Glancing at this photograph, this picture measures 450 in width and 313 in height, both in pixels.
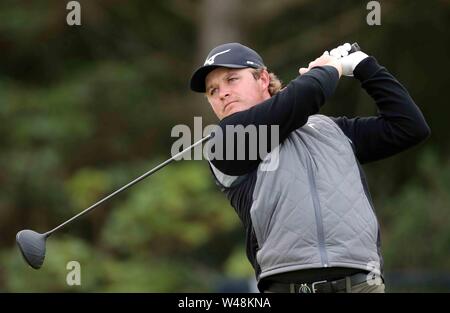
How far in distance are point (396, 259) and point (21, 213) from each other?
4.36 metres

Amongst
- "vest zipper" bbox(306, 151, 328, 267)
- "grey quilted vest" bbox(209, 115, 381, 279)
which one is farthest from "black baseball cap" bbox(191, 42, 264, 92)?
"vest zipper" bbox(306, 151, 328, 267)

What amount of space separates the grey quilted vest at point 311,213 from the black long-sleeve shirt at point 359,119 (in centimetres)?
11

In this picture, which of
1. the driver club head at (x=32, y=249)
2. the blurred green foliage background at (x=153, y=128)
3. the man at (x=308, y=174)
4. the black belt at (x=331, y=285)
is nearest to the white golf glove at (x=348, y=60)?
the man at (x=308, y=174)

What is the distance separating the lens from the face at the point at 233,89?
13.0 feet

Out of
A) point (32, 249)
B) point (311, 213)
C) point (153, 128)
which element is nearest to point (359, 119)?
point (311, 213)

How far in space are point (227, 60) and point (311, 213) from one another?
0.71 m

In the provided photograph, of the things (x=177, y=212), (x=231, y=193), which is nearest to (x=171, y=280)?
(x=177, y=212)

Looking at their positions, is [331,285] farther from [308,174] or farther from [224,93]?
[224,93]

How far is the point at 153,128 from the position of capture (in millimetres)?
13086

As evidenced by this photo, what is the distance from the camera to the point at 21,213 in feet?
39.7

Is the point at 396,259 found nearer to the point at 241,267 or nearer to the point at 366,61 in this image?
the point at 241,267

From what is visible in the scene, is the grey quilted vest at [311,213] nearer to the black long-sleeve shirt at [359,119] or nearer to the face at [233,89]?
the black long-sleeve shirt at [359,119]
